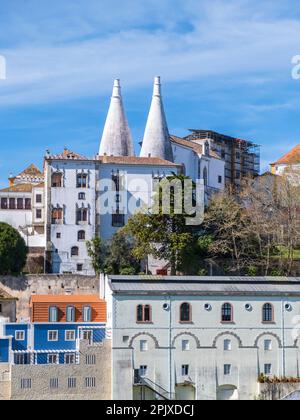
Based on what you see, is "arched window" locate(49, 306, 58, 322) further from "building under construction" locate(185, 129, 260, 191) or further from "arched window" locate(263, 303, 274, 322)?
"building under construction" locate(185, 129, 260, 191)

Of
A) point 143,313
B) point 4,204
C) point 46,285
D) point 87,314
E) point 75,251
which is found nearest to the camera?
point 143,313

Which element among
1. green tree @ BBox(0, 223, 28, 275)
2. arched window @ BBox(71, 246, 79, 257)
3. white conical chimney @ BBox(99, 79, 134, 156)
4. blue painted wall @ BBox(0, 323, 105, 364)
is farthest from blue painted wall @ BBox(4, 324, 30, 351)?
white conical chimney @ BBox(99, 79, 134, 156)

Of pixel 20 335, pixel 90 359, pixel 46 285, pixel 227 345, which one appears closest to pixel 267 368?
pixel 227 345

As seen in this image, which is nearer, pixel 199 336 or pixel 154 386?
pixel 154 386

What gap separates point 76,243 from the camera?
2879 inches

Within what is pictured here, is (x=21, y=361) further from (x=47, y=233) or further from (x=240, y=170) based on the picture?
(x=240, y=170)

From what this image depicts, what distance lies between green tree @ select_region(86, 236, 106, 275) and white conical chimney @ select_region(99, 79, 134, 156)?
1387 cm

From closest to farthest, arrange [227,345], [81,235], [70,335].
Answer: [227,345], [70,335], [81,235]

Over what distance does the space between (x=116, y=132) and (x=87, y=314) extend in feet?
99.0

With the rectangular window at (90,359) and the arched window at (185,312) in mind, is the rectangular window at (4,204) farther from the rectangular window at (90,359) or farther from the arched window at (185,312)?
the rectangular window at (90,359)

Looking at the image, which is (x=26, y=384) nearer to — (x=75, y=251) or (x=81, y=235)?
(x=75, y=251)

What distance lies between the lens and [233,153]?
10019 cm
